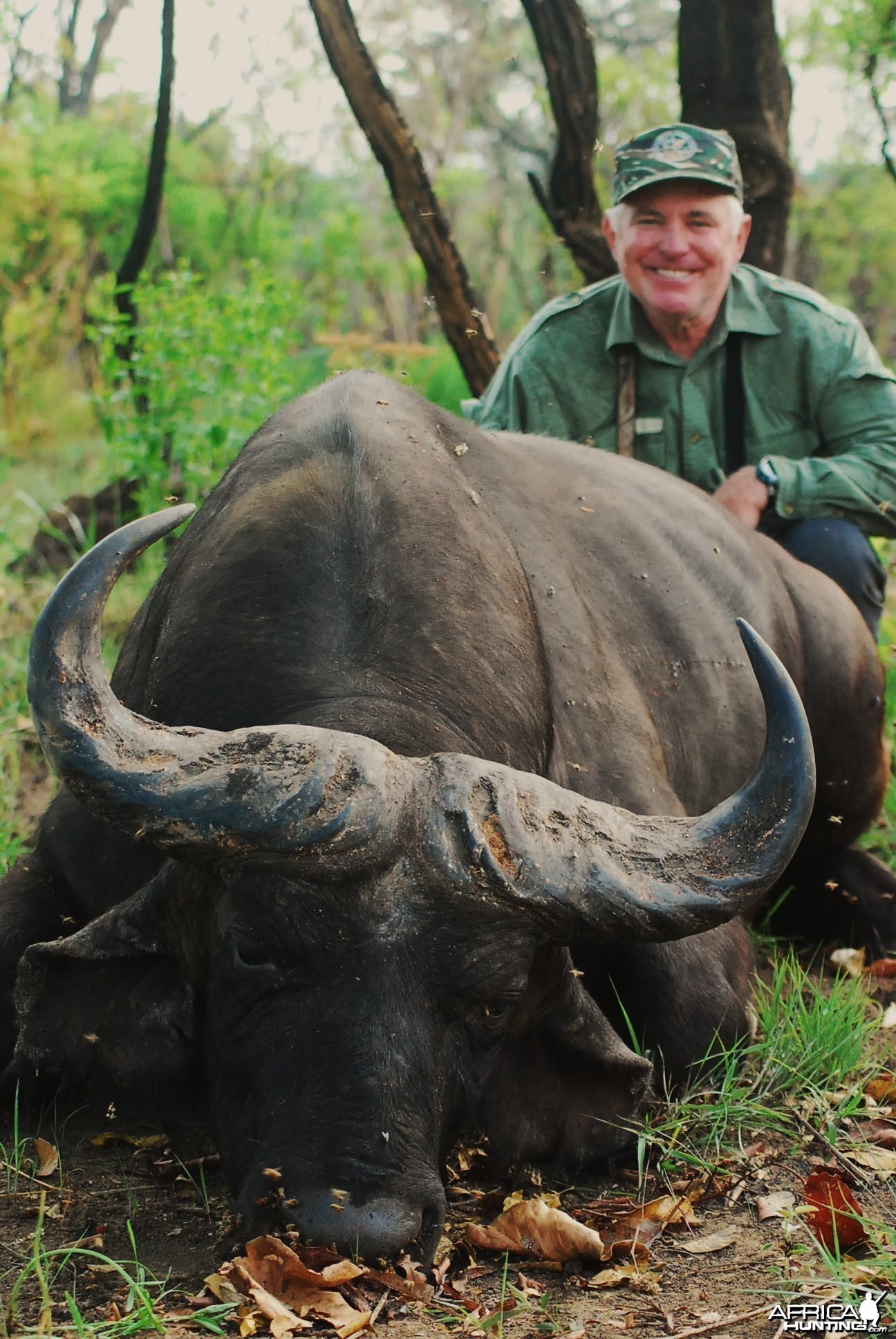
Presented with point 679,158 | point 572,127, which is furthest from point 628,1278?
point 572,127

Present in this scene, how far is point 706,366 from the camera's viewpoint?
6.13 m

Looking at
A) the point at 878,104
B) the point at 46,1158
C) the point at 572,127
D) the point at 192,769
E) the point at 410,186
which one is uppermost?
the point at 878,104

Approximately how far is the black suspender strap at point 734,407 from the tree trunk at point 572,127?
4.68ft

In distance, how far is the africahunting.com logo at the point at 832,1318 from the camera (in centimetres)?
246

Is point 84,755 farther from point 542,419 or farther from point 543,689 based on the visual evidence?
point 542,419

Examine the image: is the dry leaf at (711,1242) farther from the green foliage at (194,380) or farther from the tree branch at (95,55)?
the tree branch at (95,55)

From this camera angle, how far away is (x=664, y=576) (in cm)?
466

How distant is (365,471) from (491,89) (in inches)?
815

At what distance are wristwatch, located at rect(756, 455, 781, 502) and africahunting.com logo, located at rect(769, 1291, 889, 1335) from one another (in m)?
3.64

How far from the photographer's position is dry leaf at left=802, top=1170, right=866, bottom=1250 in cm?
291

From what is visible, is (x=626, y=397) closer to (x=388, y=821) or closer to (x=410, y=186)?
(x=410, y=186)

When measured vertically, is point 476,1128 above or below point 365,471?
below

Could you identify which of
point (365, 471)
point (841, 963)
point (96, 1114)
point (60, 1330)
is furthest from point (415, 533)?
point (841, 963)

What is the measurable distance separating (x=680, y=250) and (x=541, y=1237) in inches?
167
